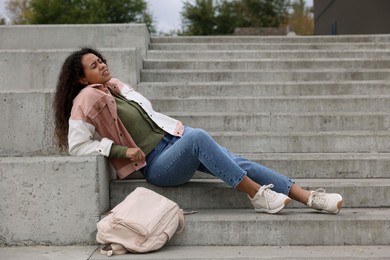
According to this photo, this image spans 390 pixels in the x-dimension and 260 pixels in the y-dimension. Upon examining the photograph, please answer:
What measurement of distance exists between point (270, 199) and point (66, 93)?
1.63 m

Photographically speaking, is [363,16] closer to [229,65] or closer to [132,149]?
[229,65]

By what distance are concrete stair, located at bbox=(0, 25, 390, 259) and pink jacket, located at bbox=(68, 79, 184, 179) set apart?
0.10m

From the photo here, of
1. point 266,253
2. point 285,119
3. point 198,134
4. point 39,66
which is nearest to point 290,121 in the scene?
point 285,119

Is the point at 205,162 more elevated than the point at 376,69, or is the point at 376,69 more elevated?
the point at 376,69

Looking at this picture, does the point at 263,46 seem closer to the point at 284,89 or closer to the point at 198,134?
the point at 284,89

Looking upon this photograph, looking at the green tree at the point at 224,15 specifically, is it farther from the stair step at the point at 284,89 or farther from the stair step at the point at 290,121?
the stair step at the point at 290,121

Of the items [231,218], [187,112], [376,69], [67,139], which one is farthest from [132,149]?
[376,69]

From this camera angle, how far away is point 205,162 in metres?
3.62

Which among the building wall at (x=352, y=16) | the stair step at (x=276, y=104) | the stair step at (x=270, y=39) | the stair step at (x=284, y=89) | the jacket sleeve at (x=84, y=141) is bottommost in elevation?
the jacket sleeve at (x=84, y=141)

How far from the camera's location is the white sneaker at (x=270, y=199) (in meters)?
3.59

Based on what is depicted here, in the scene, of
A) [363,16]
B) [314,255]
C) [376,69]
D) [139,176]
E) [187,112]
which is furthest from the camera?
[363,16]

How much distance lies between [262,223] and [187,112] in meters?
2.00

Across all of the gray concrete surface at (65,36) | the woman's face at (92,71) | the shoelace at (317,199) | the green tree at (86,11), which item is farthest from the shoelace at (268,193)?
the green tree at (86,11)

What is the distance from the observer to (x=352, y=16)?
12188 millimetres
